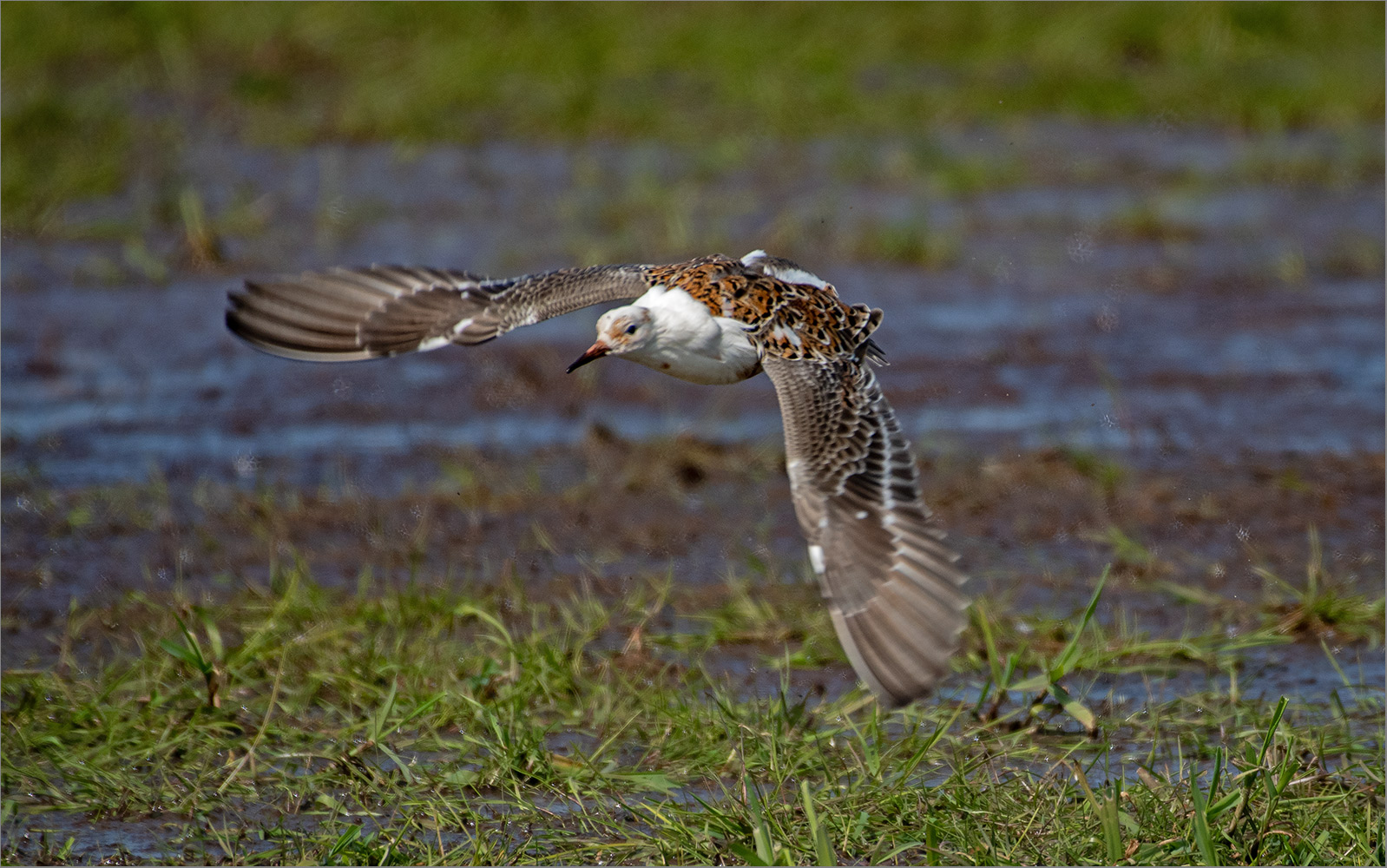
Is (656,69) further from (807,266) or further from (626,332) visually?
(626,332)

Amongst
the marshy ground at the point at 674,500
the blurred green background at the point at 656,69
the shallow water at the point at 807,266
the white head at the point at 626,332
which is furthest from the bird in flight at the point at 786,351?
the blurred green background at the point at 656,69

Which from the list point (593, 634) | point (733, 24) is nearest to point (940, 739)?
point (593, 634)

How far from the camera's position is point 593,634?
19.3 feet

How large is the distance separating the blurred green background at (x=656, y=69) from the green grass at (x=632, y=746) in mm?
8079

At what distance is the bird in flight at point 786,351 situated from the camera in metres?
4.39

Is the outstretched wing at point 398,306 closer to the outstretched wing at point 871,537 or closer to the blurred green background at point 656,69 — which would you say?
the outstretched wing at point 871,537

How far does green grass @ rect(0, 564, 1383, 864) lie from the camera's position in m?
4.37

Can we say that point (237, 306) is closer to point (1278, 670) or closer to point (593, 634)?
point (593, 634)

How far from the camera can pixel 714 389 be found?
9086mm

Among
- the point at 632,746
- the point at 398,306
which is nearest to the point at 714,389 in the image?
the point at 398,306

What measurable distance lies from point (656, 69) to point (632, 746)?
415 inches

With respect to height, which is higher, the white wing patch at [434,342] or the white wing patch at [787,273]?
the white wing patch at [787,273]

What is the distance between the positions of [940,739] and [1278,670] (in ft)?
4.69

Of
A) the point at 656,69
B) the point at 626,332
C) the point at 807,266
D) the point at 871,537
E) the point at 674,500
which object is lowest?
the point at 674,500
